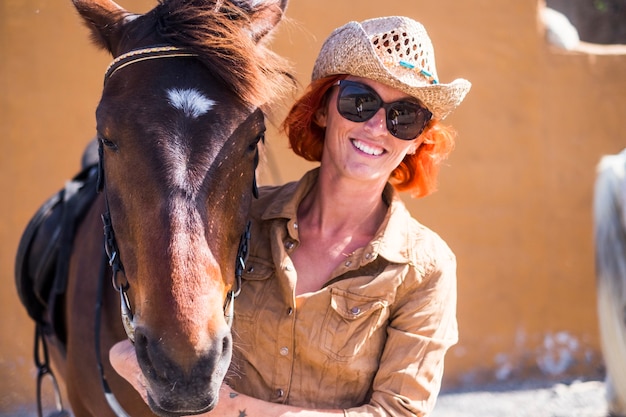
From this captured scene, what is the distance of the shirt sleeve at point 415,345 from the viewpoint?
194 centimetres

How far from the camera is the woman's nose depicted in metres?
2.05

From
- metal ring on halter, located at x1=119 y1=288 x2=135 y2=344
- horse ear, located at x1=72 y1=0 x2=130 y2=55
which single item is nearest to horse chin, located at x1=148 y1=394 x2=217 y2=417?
metal ring on halter, located at x1=119 y1=288 x2=135 y2=344

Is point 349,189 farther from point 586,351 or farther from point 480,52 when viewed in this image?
point 586,351

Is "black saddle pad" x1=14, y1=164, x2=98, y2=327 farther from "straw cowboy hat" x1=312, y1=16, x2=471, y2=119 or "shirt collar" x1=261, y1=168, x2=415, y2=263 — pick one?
"straw cowboy hat" x1=312, y1=16, x2=471, y2=119

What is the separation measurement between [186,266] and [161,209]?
0.50 feet

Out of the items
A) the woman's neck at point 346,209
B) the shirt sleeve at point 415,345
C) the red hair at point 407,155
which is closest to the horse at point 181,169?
the red hair at point 407,155

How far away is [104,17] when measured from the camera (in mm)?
2215

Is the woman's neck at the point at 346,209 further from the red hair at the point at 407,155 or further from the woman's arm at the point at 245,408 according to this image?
the woman's arm at the point at 245,408

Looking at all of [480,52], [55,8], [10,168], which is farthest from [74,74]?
[480,52]

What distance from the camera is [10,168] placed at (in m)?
4.91

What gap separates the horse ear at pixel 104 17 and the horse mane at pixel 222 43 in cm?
21

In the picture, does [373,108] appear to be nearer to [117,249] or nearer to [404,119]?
[404,119]

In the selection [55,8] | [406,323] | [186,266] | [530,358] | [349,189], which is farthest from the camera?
[530,358]

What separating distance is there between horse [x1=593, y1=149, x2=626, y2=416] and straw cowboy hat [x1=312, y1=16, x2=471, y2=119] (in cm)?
170
